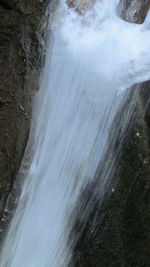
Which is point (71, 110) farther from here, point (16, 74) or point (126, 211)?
point (126, 211)

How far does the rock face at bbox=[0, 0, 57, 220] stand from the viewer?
3.70 meters

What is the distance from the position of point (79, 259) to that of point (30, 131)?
197 centimetres

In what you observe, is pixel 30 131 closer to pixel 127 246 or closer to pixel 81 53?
pixel 81 53

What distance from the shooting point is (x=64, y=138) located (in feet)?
14.8

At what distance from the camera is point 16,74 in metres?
3.81

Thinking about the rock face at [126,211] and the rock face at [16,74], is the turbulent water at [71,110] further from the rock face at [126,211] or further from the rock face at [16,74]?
the rock face at [16,74]

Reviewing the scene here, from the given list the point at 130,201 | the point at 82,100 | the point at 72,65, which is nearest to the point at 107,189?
the point at 130,201

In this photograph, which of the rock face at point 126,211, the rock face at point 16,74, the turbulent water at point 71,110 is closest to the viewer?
the rock face at point 16,74

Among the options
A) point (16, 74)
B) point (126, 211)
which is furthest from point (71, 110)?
point (126, 211)

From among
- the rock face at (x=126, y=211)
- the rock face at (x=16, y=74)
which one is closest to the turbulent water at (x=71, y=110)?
the rock face at (x=126, y=211)

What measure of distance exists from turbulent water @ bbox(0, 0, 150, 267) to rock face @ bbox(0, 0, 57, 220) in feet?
1.00

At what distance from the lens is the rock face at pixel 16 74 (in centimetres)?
→ 370

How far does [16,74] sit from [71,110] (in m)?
0.94

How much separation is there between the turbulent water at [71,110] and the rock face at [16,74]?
0.31 m
